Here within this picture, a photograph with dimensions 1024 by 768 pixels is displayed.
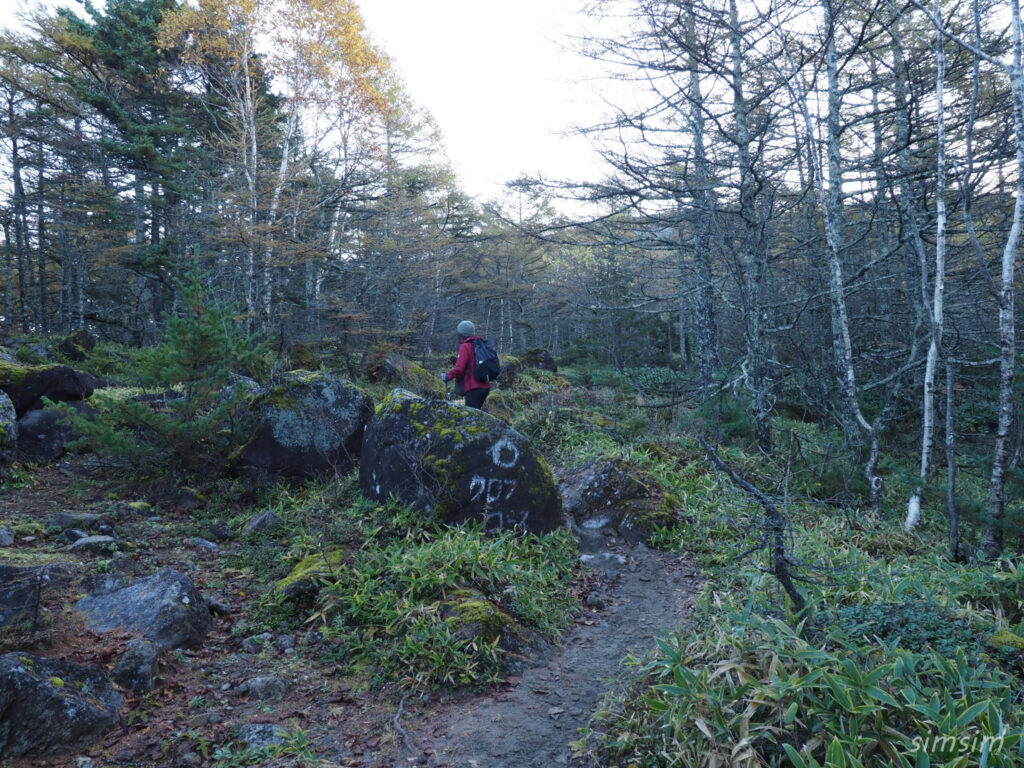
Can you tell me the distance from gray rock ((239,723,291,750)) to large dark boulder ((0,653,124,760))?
0.75 meters

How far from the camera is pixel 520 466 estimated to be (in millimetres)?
6148

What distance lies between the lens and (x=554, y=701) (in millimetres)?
3852

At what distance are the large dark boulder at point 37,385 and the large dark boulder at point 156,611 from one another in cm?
476

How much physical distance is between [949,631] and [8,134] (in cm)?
2602

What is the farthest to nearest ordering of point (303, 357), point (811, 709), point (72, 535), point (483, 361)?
1. point (303, 357)
2. point (483, 361)
3. point (72, 535)
4. point (811, 709)

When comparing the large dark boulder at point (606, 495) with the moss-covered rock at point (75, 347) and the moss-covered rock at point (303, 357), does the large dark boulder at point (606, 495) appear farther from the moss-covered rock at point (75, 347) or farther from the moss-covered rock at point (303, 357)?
the moss-covered rock at point (75, 347)

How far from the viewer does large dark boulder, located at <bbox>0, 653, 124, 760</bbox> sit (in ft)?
9.45

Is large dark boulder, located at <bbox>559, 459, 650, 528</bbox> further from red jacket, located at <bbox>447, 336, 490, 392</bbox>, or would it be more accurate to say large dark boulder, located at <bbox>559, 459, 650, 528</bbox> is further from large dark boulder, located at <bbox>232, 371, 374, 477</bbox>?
large dark boulder, located at <bbox>232, 371, 374, 477</bbox>

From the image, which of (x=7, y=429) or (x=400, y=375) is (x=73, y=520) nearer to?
(x=7, y=429)

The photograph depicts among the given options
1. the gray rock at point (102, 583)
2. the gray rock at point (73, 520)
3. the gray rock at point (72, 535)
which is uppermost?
the gray rock at point (73, 520)

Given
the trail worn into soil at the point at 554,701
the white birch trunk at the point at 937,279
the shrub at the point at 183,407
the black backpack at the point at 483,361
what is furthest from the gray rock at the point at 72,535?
the white birch trunk at the point at 937,279

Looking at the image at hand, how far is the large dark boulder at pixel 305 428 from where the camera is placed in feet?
24.3

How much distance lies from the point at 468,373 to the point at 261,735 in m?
5.40

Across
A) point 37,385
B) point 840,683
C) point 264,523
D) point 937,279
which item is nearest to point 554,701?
point 840,683
